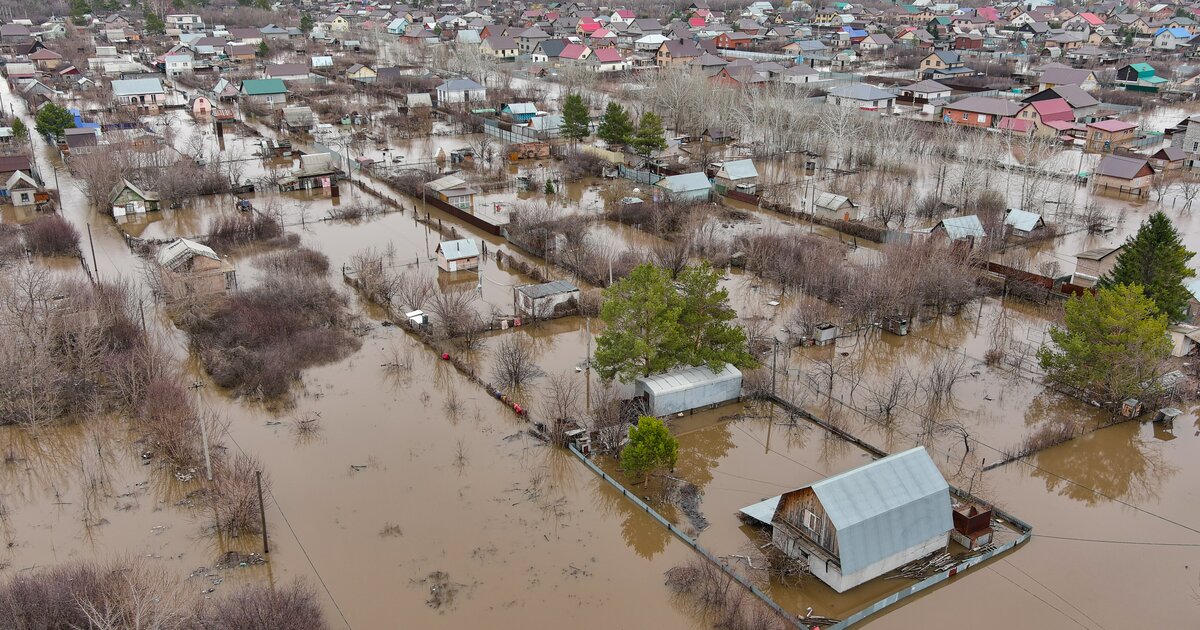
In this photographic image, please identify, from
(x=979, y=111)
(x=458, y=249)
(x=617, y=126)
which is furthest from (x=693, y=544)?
(x=979, y=111)

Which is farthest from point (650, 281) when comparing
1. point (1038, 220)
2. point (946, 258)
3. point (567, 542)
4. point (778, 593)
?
point (1038, 220)

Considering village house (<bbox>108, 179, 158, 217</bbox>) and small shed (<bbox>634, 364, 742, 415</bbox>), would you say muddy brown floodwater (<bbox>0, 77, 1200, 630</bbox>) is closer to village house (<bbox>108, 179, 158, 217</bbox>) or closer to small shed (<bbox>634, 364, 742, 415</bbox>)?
small shed (<bbox>634, 364, 742, 415</bbox>)

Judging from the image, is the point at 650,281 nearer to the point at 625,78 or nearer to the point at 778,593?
the point at 778,593

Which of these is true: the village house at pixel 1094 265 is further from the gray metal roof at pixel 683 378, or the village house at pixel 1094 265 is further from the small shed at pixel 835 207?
the gray metal roof at pixel 683 378

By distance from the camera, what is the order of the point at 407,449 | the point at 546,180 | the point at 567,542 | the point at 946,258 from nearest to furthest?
the point at 567,542, the point at 407,449, the point at 946,258, the point at 546,180

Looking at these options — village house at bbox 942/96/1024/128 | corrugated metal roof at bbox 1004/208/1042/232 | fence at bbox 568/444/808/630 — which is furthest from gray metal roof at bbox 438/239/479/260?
village house at bbox 942/96/1024/128

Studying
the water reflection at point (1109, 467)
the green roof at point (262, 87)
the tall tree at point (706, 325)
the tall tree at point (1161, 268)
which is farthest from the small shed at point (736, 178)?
the green roof at point (262, 87)
